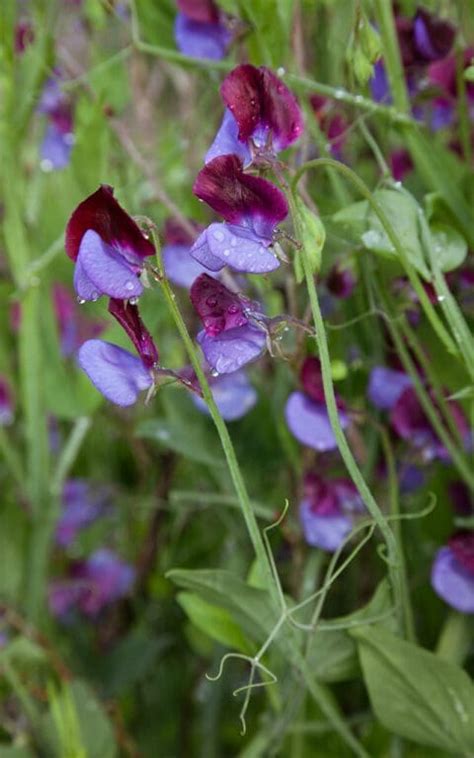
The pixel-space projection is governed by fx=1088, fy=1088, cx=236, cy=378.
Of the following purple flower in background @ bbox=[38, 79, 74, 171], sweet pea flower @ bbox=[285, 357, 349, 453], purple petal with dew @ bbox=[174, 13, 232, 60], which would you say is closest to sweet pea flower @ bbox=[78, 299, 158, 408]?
sweet pea flower @ bbox=[285, 357, 349, 453]

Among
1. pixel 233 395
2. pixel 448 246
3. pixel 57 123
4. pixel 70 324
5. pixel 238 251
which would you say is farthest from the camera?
pixel 70 324

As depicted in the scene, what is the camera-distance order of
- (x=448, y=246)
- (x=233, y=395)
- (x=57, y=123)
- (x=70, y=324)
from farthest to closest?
(x=70, y=324) < (x=57, y=123) < (x=233, y=395) < (x=448, y=246)

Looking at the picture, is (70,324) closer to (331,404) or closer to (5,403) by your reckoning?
(5,403)

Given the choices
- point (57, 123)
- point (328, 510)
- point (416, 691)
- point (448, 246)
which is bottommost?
point (416, 691)

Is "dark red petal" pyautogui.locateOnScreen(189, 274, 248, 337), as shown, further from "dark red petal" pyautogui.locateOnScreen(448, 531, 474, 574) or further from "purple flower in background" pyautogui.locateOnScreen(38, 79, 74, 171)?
"purple flower in background" pyautogui.locateOnScreen(38, 79, 74, 171)

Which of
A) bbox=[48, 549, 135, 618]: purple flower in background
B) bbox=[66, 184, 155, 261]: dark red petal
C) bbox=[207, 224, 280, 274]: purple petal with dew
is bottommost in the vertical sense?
bbox=[48, 549, 135, 618]: purple flower in background

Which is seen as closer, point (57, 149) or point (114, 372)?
point (114, 372)

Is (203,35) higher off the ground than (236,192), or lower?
higher

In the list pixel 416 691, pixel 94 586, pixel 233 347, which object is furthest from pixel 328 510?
pixel 94 586
